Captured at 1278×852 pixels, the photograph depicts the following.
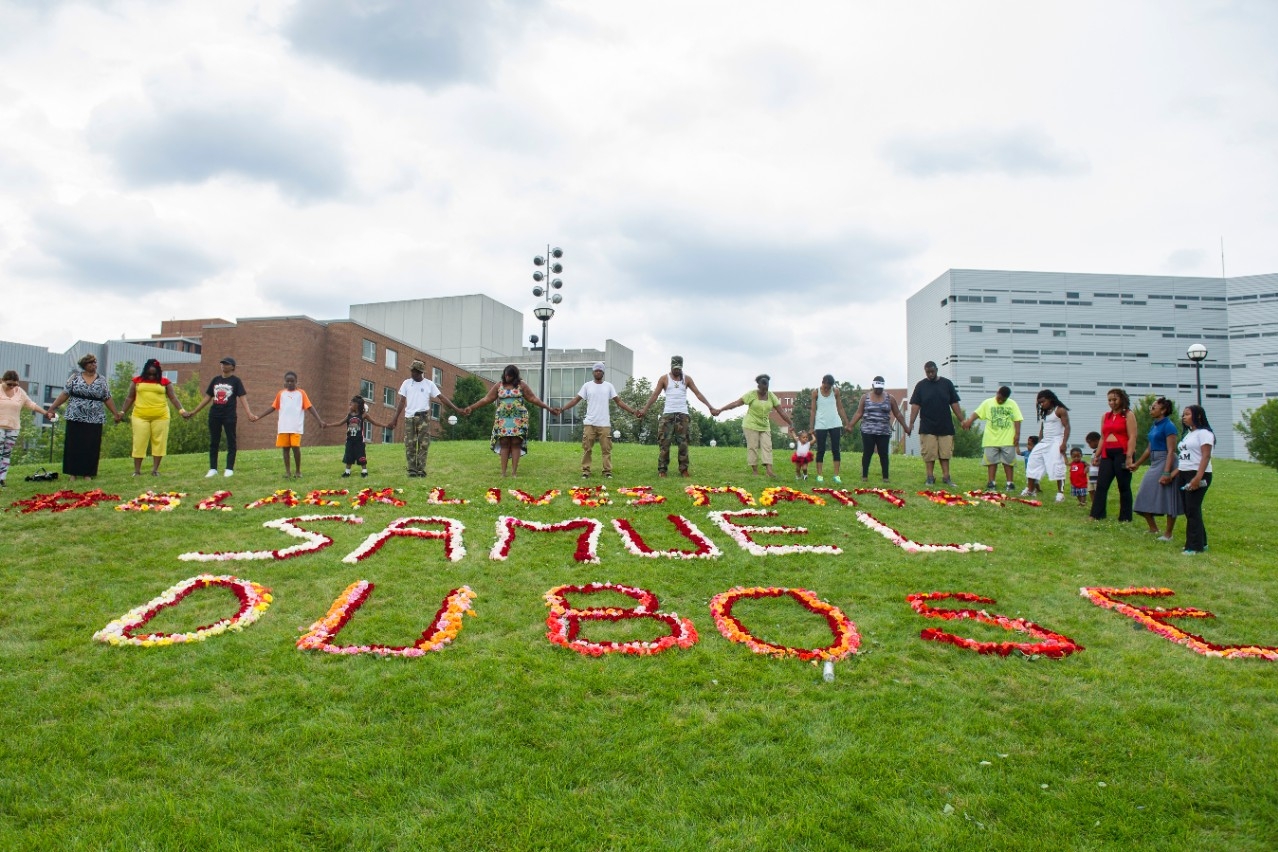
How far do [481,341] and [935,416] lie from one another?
77.1 meters

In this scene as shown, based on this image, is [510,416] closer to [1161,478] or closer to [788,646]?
[788,646]

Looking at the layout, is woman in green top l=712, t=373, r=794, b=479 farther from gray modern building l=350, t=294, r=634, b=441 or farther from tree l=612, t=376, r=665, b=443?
gray modern building l=350, t=294, r=634, b=441

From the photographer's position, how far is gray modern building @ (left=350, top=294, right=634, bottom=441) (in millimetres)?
88312

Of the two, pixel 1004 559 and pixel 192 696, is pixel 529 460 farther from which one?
pixel 192 696

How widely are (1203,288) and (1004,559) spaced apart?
128 m

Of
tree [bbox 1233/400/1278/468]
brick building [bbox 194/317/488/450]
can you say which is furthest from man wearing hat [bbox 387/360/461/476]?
brick building [bbox 194/317/488/450]

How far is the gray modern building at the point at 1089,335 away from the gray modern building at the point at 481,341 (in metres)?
54.5

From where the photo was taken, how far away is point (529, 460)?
66.5ft

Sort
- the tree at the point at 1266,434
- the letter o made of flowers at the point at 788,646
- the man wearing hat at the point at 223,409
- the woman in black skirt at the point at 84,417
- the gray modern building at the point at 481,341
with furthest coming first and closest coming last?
the gray modern building at the point at 481,341 < the tree at the point at 1266,434 < the man wearing hat at the point at 223,409 < the woman in black skirt at the point at 84,417 < the letter o made of flowers at the point at 788,646

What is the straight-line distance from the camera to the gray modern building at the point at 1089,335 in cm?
11044

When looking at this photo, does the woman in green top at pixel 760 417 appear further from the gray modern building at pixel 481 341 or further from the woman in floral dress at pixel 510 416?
the gray modern building at pixel 481 341

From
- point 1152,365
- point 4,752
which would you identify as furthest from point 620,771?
point 1152,365

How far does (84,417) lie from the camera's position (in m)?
15.5

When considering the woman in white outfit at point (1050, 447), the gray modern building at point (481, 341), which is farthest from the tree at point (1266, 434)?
the gray modern building at point (481, 341)
